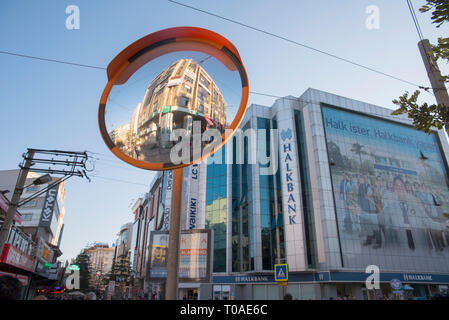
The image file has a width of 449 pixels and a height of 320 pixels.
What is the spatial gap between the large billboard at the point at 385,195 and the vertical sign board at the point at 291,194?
13.9 feet

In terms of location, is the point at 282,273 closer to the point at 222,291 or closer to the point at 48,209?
the point at 222,291

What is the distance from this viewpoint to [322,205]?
3133cm

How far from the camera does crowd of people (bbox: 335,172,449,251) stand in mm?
32000

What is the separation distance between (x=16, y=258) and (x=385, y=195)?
122ft

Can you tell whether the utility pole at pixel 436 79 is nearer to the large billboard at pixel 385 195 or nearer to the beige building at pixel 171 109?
the beige building at pixel 171 109

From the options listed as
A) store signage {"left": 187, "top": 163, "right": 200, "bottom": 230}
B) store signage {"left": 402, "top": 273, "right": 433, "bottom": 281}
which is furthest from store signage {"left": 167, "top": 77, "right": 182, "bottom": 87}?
store signage {"left": 402, "top": 273, "right": 433, "bottom": 281}

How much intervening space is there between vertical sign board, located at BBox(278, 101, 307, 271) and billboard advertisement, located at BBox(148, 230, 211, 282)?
17.1 meters

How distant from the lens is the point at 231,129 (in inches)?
152

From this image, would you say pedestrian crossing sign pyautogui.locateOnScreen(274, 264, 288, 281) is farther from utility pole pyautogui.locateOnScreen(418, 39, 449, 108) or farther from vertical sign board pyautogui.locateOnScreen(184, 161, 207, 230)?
vertical sign board pyautogui.locateOnScreen(184, 161, 207, 230)

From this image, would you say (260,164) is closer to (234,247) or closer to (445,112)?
(234,247)

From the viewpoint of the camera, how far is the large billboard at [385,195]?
3159 cm

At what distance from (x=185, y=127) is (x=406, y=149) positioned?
4453 cm

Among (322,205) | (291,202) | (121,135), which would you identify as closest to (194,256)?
(121,135)
